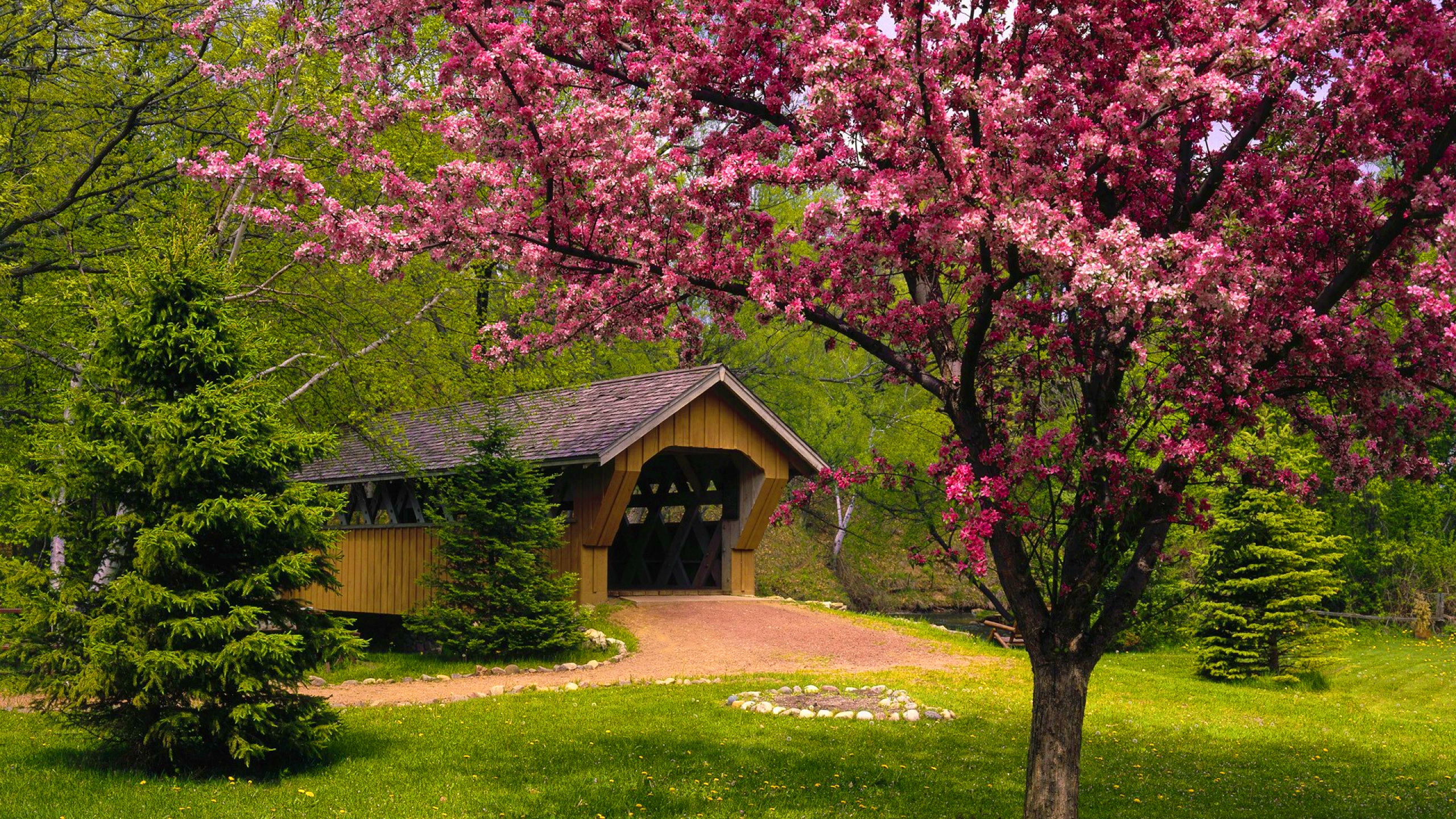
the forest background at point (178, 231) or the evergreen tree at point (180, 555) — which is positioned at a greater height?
the forest background at point (178, 231)

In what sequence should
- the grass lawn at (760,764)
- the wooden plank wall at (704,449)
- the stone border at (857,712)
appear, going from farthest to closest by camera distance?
the wooden plank wall at (704,449) → the stone border at (857,712) → the grass lawn at (760,764)

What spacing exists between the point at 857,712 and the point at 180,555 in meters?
6.96

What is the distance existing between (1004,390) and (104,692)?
6.70 metres

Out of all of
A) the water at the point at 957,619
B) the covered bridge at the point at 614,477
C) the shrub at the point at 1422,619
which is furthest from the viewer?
the water at the point at 957,619

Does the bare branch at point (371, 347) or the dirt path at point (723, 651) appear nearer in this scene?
the bare branch at point (371, 347)

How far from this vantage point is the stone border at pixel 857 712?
12.0 metres

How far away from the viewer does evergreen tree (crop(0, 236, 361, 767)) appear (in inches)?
325

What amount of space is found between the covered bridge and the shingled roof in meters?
0.03

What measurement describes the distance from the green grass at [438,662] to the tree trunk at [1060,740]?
10.4 m

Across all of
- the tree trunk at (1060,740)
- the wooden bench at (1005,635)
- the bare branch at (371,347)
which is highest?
the bare branch at (371,347)

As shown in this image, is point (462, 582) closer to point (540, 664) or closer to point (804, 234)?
point (540, 664)

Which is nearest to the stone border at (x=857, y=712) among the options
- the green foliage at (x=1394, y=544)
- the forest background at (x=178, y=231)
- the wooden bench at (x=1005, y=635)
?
the forest background at (x=178, y=231)

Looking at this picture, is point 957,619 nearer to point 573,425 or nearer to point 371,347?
point 573,425

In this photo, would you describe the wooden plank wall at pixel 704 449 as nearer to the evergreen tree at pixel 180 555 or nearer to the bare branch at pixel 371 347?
the bare branch at pixel 371 347
